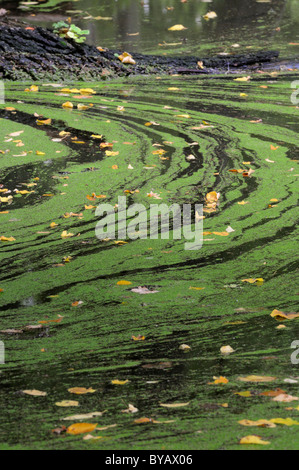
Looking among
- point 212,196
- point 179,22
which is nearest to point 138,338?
point 212,196

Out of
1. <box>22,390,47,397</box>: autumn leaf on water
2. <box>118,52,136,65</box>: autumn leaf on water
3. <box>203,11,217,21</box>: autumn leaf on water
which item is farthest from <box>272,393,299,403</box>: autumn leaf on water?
<box>203,11,217,21</box>: autumn leaf on water

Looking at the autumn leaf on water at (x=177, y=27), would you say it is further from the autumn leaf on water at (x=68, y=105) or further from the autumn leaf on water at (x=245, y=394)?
the autumn leaf on water at (x=245, y=394)

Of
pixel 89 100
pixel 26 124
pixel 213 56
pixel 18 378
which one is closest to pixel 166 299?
pixel 18 378

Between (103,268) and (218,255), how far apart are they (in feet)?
1.77

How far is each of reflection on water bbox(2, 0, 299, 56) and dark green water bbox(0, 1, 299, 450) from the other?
2.21m

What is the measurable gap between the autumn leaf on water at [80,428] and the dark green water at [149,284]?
3 centimetres

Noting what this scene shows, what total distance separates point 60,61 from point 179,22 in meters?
2.21

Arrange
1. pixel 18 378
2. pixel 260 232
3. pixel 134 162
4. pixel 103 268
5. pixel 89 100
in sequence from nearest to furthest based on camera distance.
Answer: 1. pixel 18 378
2. pixel 103 268
3. pixel 260 232
4. pixel 134 162
5. pixel 89 100

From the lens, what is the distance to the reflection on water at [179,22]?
7254 mm

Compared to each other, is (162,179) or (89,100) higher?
(89,100)

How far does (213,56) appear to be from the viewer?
6.92 metres

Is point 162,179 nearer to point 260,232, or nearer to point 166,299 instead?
point 260,232

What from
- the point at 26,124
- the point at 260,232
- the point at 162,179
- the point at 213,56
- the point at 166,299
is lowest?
the point at 166,299

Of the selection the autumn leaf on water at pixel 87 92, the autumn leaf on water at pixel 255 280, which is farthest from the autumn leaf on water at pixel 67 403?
the autumn leaf on water at pixel 87 92
